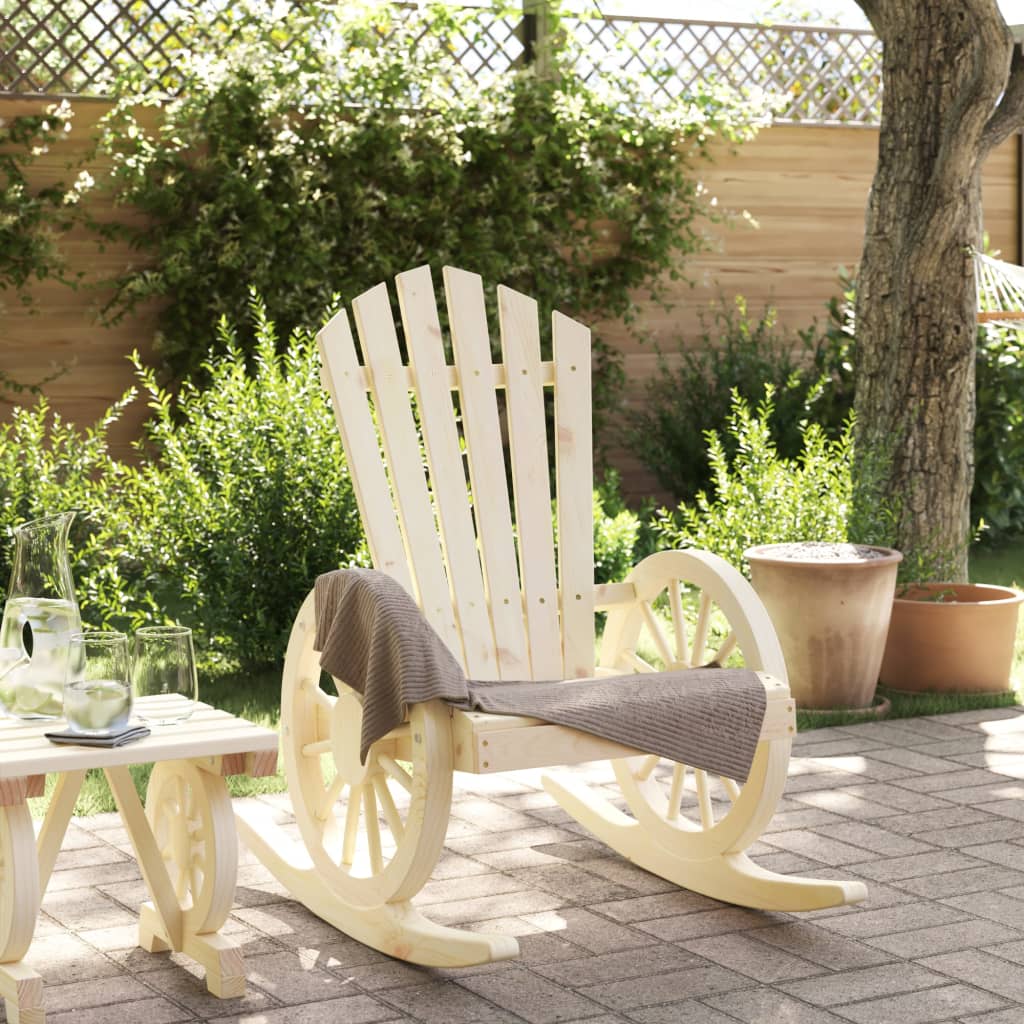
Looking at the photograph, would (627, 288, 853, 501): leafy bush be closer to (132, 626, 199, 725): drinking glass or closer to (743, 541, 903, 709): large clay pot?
(743, 541, 903, 709): large clay pot

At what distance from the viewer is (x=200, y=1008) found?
2223 mm

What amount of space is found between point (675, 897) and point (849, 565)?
4.72 ft

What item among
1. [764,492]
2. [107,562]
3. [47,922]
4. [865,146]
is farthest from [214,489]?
[865,146]

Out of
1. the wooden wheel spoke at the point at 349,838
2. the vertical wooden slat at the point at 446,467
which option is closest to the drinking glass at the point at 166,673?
the wooden wheel spoke at the point at 349,838

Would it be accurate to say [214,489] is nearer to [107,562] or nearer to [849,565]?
[107,562]

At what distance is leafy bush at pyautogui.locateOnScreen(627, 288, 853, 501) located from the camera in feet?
21.4

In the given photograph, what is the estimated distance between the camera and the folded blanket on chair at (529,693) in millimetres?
2326

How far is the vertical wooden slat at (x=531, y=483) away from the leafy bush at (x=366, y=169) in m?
2.87

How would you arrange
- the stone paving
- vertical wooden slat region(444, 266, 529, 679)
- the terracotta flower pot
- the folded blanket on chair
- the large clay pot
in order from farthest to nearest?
1. the terracotta flower pot
2. the large clay pot
3. vertical wooden slat region(444, 266, 529, 679)
4. the folded blanket on chair
5. the stone paving

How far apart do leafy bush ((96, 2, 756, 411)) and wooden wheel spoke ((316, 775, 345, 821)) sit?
11.2ft

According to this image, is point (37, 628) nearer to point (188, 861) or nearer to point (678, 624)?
point (188, 861)

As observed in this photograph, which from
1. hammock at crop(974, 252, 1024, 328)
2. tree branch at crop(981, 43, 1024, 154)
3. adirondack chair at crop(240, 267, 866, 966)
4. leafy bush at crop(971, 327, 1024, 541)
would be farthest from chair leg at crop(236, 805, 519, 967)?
leafy bush at crop(971, 327, 1024, 541)

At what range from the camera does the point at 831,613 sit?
13.1ft

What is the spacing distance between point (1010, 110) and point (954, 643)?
62.3 inches
